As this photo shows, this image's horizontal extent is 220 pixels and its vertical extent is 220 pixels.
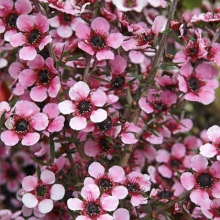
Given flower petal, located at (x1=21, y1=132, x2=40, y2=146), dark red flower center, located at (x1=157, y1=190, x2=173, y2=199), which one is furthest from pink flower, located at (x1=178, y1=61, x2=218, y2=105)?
flower petal, located at (x1=21, y1=132, x2=40, y2=146)

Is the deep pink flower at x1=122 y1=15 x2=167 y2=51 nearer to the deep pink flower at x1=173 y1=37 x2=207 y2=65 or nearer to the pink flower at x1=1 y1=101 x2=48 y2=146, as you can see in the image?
the deep pink flower at x1=173 y1=37 x2=207 y2=65

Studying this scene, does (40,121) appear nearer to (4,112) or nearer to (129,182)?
(4,112)

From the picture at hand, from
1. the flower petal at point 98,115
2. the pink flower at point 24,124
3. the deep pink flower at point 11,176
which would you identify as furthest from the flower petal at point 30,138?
the deep pink flower at point 11,176

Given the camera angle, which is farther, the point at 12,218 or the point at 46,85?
the point at 12,218

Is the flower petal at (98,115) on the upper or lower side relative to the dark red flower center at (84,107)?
upper

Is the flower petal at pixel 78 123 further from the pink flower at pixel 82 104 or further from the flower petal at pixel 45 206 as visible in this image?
the flower petal at pixel 45 206

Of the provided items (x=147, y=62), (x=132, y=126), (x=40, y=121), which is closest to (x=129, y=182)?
(x=132, y=126)
